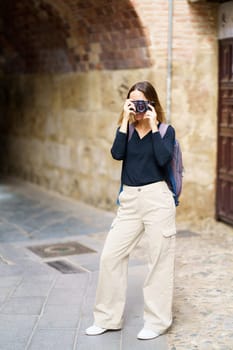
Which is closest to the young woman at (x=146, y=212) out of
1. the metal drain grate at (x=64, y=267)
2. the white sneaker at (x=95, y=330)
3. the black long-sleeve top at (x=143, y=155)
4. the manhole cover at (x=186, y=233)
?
the black long-sleeve top at (x=143, y=155)

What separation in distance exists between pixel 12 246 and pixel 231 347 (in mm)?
3134

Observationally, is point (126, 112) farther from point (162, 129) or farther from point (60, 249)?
point (60, 249)

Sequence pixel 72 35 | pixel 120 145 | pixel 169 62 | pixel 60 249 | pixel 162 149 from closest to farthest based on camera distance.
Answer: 1. pixel 162 149
2. pixel 120 145
3. pixel 60 249
4. pixel 169 62
5. pixel 72 35

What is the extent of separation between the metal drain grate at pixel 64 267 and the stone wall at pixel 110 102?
2.04 metres

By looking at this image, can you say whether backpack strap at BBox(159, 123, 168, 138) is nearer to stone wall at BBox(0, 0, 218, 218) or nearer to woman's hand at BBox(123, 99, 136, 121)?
woman's hand at BBox(123, 99, 136, 121)

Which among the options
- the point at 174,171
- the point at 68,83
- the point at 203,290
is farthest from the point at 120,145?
the point at 68,83

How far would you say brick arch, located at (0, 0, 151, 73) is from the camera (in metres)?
7.33

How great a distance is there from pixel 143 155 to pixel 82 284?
1645mm

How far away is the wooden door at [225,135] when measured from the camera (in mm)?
7074

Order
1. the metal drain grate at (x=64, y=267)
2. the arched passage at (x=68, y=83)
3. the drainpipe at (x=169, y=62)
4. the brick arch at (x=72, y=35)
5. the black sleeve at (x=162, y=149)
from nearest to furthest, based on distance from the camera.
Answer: the black sleeve at (x=162, y=149) < the metal drain grate at (x=64, y=267) < the drainpipe at (x=169, y=62) < the brick arch at (x=72, y=35) < the arched passage at (x=68, y=83)

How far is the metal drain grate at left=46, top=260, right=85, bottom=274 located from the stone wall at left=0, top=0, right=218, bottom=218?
2.04 meters

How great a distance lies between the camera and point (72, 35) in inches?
332

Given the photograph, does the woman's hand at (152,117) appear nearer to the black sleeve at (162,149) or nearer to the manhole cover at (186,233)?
the black sleeve at (162,149)

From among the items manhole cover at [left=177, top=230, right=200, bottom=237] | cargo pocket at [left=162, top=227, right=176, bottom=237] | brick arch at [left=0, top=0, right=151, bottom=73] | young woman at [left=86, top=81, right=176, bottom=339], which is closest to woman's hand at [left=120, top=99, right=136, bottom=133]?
young woman at [left=86, top=81, right=176, bottom=339]
